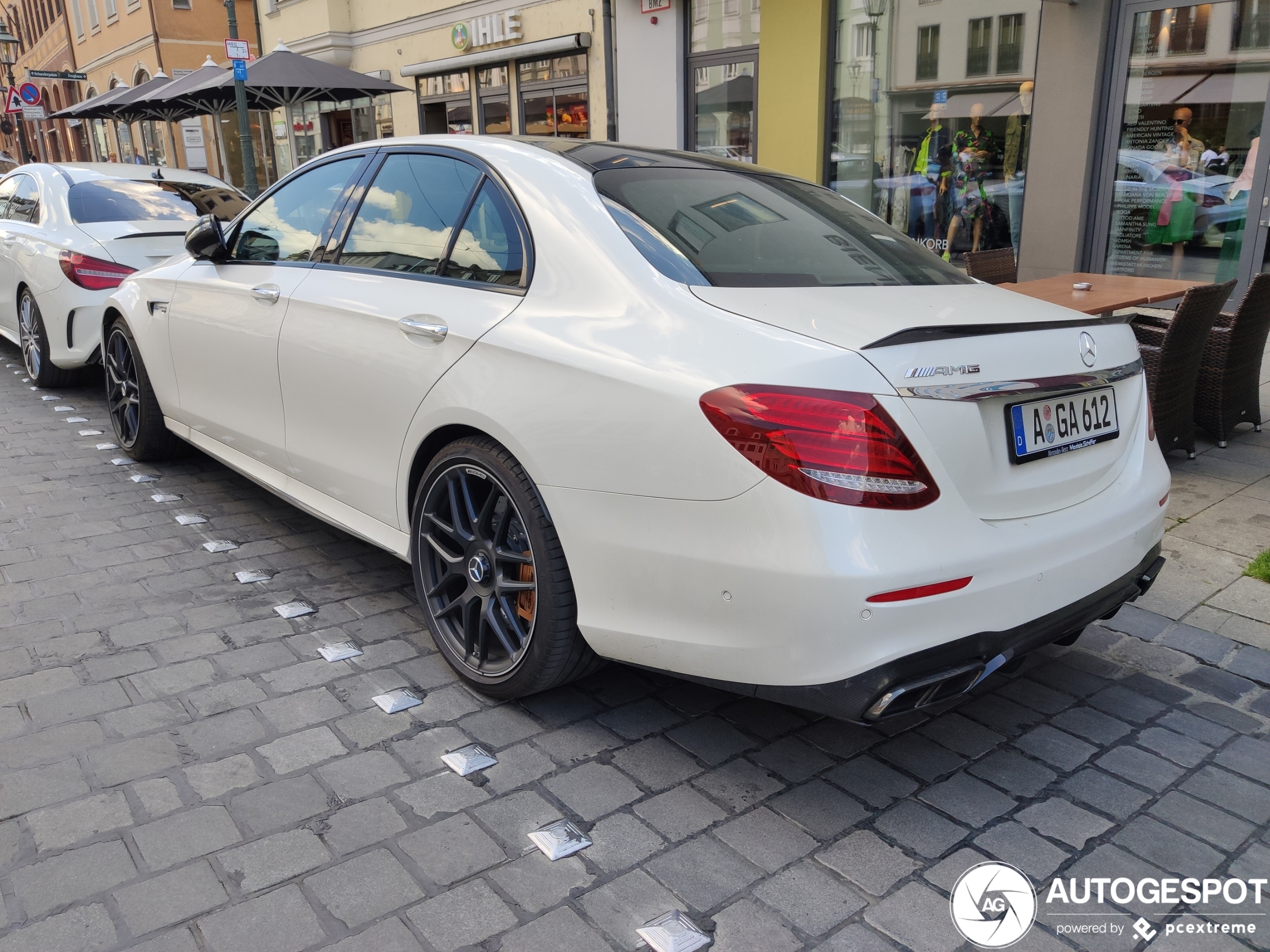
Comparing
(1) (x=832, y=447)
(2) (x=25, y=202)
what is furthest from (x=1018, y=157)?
(1) (x=832, y=447)

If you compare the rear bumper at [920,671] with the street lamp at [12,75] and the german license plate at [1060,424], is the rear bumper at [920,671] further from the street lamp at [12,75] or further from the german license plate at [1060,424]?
the street lamp at [12,75]

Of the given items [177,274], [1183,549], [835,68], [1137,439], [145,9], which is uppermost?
[145,9]

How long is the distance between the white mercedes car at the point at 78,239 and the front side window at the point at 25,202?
0.01m

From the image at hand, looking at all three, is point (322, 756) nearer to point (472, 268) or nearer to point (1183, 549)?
point (472, 268)

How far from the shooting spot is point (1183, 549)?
408 centimetres

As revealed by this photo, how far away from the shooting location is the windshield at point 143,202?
21.8ft

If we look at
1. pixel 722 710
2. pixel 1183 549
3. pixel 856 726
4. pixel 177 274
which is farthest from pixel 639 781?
pixel 177 274

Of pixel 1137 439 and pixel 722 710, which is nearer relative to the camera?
pixel 1137 439

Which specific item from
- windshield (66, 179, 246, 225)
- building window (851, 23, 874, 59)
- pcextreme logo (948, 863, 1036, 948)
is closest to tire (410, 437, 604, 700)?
pcextreme logo (948, 863, 1036, 948)

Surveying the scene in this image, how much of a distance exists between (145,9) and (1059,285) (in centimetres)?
3288

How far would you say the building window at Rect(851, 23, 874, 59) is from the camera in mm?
10461

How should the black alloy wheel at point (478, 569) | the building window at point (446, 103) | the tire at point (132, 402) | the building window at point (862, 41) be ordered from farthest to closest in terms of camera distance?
1. the building window at point (446, 103)
2. the building window at point (862, 41)
3. the tire at point (132, 402)
4. the black alloy wheel at point (478, 569)

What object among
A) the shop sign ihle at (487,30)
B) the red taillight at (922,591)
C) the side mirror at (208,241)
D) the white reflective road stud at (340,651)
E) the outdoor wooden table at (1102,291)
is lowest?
the white reflective road stud at (340,651)

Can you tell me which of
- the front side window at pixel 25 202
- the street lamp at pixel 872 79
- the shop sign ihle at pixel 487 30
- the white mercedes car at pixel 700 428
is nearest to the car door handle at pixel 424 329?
the white mercedes car at pixel 700 428
